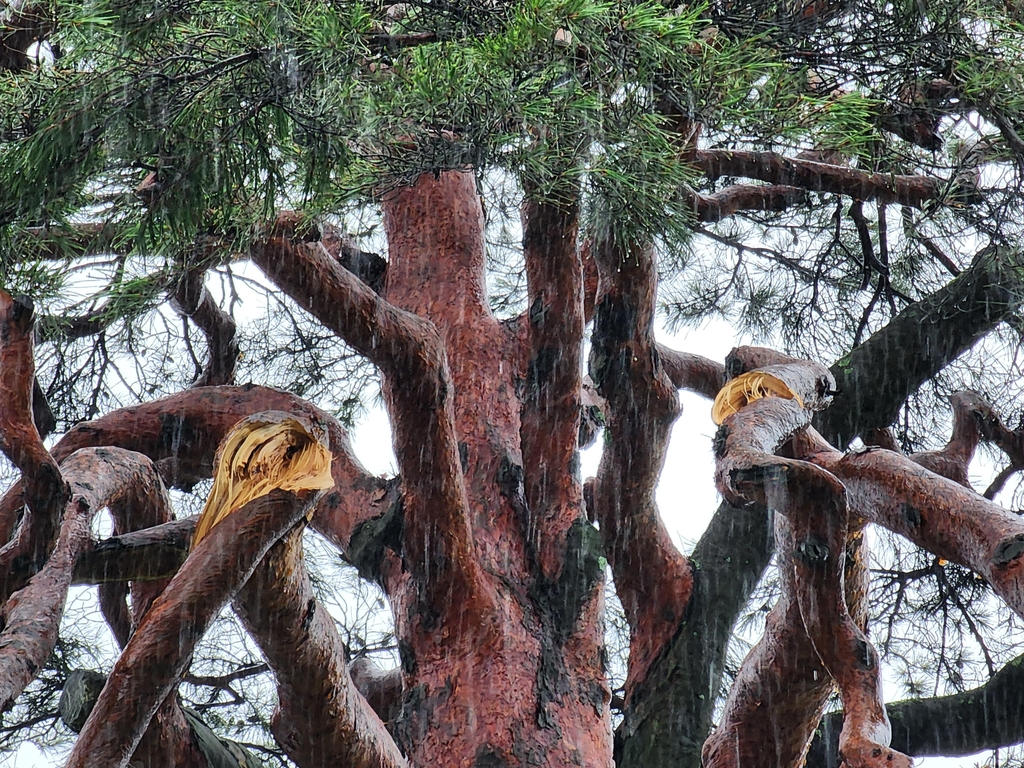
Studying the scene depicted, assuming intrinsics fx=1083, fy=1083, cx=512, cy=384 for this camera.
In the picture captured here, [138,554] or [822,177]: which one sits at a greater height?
Answer: [822,177]

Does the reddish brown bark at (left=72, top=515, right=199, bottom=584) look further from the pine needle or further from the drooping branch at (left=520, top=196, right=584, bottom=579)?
the pine needle

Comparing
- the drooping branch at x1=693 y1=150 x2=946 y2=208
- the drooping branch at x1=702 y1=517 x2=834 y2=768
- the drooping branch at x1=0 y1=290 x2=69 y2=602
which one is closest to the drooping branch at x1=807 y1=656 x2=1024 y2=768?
the drooping branch at x1=702 y1=517 x2=834 y2=768

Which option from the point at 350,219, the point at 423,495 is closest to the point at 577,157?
the point at 423,495

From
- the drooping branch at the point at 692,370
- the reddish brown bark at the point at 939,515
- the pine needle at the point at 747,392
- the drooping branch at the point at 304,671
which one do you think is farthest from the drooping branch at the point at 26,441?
the drooping branch at the point at 692,370

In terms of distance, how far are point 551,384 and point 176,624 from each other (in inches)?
44.1

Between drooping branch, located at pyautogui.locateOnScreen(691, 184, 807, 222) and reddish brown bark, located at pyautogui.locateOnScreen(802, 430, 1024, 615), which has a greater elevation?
drooping branch, located at pyautogui.locateOnScreen(691, 184, 807, 222)

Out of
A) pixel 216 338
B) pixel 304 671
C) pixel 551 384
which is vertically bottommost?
pixel 304 671

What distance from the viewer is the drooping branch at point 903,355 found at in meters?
2.82

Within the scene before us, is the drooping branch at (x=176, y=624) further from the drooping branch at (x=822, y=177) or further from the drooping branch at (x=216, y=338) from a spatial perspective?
the drooping branch at (x=216, y=338)

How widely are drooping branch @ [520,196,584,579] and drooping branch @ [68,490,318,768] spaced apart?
92cm

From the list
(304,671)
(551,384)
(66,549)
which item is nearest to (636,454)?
(551,384)

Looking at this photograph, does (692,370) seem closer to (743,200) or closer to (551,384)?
(743,200)

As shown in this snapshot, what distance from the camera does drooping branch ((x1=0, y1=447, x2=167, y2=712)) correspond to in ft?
4.79

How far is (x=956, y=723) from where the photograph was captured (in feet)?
8.87
